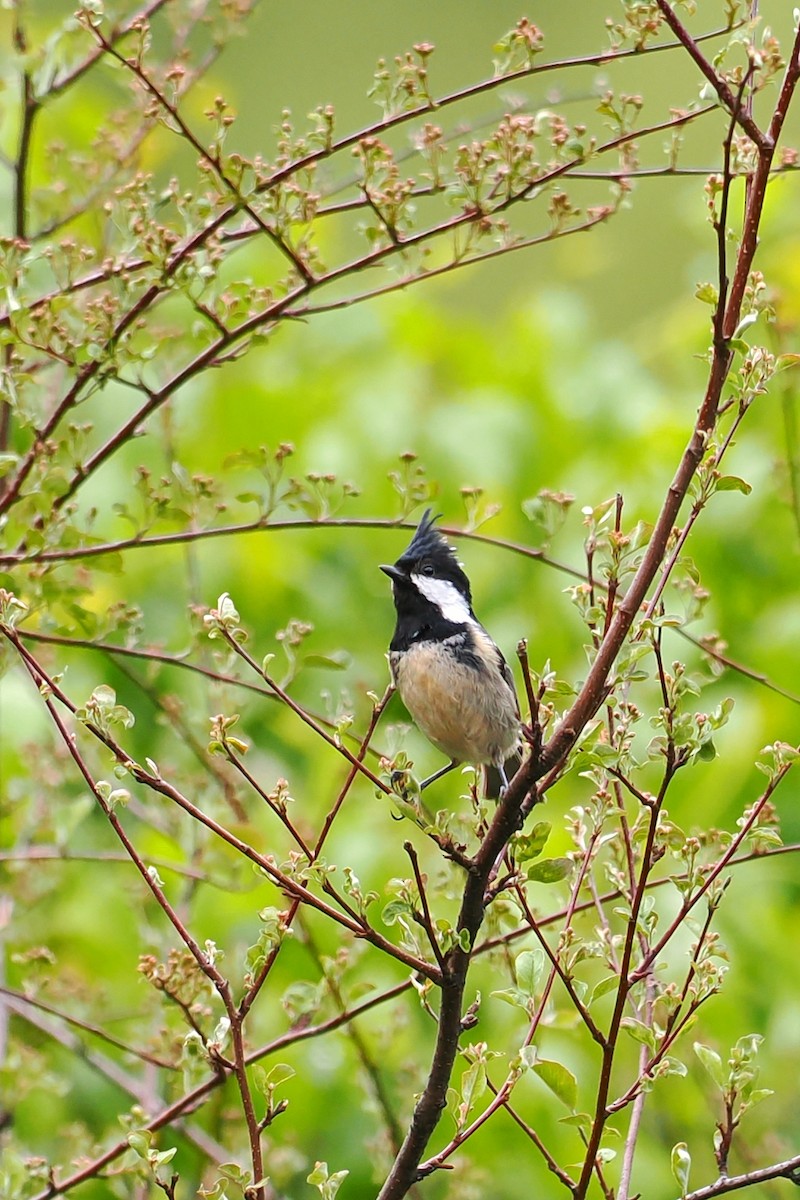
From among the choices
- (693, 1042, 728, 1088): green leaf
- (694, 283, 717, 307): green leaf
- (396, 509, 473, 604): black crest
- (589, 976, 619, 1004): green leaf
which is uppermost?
(396, 509, 473, 604): black crest

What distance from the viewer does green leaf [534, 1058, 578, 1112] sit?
1354 mm

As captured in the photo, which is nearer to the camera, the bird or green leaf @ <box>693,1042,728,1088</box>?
green leaf @ <box>693,1042,728,1088</box>

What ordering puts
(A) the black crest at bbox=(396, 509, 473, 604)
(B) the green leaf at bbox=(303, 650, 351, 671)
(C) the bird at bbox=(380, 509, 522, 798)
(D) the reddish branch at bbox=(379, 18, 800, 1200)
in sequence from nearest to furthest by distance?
(D) the reddish branch at bbox=(379, 18, 800, 1200) → (B) the green leaf at bbox=(303, 650, 351, 671) → (C) the bird at bbox=(380, 509, 522, 798) → (A) the black crest at bbox=(396, 509, 473, 604)

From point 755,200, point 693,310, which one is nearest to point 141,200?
point 755,200

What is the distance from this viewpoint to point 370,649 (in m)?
3.25

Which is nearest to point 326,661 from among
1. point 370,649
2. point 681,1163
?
point 681,1163

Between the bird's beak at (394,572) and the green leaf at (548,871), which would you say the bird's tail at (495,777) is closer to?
the bird's beak at (394,572)

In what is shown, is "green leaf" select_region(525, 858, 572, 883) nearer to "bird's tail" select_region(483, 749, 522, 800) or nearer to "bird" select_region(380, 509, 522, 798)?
"bird" select_region(380, 509, 522, 798)

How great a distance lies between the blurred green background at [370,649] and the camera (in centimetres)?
234

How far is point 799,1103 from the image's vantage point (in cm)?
306

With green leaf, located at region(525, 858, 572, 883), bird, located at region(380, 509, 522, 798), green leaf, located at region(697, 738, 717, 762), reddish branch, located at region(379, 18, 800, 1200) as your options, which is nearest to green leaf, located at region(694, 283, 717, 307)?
reddish branch, located at region(379, 18, 800, 1200)

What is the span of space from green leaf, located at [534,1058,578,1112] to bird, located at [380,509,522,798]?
3.39 ft

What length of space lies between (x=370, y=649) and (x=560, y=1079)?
1921mm

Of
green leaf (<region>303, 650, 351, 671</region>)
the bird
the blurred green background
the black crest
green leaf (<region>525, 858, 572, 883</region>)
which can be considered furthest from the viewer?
the black crest
